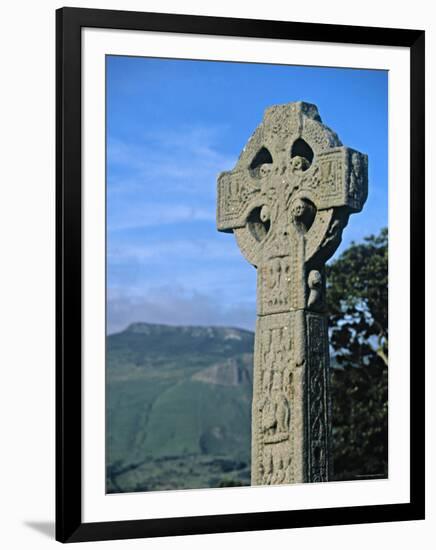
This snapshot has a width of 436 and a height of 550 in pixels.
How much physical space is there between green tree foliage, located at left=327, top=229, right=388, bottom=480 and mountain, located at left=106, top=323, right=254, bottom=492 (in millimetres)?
711

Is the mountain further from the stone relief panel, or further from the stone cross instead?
the stone relief panel

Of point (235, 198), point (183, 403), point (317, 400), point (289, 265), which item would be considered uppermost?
point (235, 198)

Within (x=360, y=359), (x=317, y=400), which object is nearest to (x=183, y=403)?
(x=360, y=359)

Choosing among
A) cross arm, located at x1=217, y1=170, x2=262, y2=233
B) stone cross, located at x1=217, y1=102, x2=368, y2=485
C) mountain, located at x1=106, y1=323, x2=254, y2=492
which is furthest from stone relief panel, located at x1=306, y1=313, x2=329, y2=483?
mountain, located at x1=106, y1=323, x2=254, y2=492

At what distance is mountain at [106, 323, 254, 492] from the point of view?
8938 millimetres

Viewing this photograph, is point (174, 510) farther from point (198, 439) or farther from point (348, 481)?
point (198, 439)

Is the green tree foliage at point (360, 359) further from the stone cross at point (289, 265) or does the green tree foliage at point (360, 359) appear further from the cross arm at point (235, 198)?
the cross arm at point (235, 198)

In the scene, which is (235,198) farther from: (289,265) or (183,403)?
(183,403)

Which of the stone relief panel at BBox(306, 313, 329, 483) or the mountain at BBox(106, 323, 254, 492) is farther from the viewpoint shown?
the mountain at BBox(106, 323, 254, 492)

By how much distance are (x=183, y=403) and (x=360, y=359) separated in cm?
142

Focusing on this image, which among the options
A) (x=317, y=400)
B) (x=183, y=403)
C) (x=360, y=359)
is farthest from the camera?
(x=183, y=403)

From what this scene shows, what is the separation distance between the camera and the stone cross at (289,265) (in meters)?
7.55

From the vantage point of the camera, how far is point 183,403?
1022 cm

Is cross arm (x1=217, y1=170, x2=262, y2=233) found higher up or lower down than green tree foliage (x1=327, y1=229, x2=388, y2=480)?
higher up
